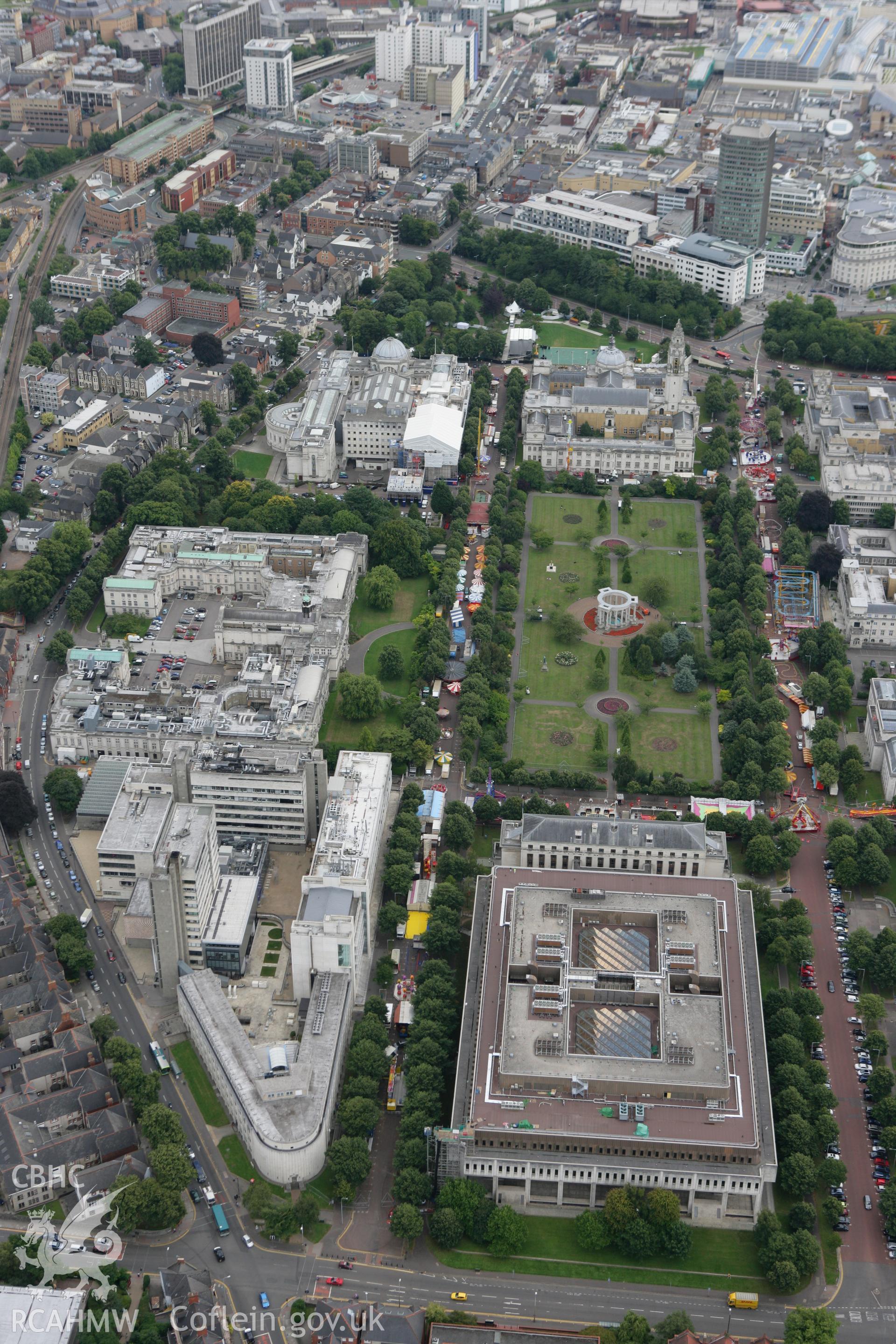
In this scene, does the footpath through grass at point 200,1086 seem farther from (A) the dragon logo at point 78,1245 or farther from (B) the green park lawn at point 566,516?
(B) the green park lawn at point 566,516

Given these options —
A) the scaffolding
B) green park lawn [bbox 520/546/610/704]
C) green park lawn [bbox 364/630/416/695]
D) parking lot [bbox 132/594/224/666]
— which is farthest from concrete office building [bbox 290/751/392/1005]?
the scaffolding

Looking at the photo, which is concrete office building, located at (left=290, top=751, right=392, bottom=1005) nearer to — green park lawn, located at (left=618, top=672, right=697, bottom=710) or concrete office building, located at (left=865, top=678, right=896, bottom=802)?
green park lawn, located at (left=618, top=672, right=697, bottom=710)

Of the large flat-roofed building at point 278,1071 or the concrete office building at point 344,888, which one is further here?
the concrete office building at point 344,888

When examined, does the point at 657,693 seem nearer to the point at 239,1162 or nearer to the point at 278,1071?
the point at 278,1071

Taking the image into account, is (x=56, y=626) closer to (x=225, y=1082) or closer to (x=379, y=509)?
(x=379, y=509)

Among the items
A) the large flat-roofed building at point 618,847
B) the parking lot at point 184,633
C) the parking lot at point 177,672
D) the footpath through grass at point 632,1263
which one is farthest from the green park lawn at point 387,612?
the footpath through grass at point 632,1263

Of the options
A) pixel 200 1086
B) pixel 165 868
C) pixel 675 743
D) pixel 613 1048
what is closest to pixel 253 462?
pixel 675 743

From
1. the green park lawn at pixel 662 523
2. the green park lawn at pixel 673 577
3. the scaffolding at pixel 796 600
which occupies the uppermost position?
the scaffolding at pixel 796 600
